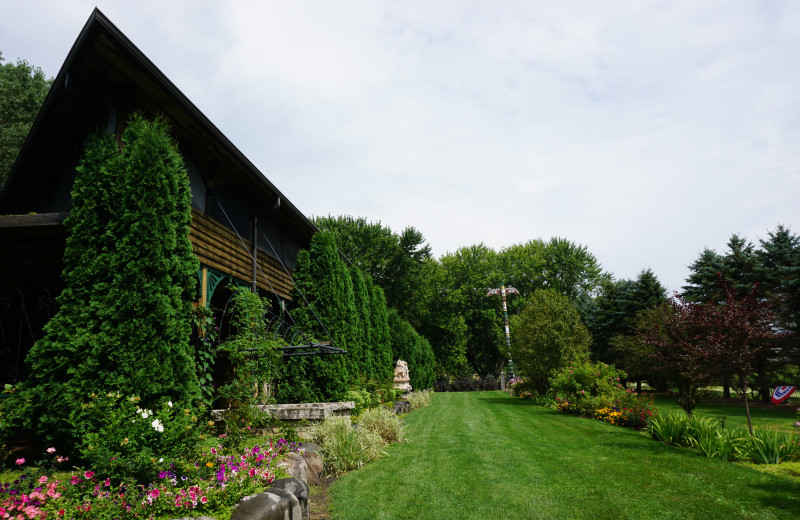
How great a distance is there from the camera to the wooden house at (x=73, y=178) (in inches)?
229

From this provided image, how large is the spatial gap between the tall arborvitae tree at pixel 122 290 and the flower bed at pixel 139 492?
89cm

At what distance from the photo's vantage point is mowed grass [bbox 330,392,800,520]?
15.5ft

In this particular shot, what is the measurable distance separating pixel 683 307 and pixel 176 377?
10.2 m

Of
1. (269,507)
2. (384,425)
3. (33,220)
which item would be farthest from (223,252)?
(269,507)

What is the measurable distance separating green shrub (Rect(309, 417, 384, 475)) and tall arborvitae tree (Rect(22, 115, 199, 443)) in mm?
2670

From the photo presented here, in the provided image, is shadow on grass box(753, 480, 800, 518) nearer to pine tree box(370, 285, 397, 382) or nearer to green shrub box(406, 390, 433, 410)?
pine tree box(370, 285, 397, 382)

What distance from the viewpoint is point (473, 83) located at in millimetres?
6359

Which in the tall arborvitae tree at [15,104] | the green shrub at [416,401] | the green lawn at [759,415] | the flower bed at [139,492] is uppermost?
the tall arborvitae tree at [15,104]

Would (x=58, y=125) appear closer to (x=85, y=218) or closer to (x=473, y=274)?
(x=85, y=218)

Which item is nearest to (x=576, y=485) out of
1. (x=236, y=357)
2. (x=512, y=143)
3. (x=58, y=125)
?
(x=236, y=357)

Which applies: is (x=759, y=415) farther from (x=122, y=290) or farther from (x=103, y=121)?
(x=103, y=121)

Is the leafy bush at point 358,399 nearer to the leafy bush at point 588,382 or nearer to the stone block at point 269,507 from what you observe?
the stone block at point 269,507

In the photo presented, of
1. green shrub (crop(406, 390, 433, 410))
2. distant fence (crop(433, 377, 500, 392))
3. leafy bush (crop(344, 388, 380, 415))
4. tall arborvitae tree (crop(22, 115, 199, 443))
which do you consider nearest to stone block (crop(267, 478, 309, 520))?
tall arborvitae tree (crop(22, 115, 199, 443))

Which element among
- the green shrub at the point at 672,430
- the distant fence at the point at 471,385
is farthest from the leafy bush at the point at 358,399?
the distant fence at the point at 471,385
